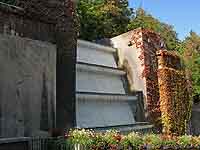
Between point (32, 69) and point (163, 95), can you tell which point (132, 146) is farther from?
point (163, 95)

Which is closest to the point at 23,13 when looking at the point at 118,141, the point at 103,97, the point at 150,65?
the point at 118,141

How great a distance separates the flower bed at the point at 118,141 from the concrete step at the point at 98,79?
5.13 metres

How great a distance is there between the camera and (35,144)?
862 cm

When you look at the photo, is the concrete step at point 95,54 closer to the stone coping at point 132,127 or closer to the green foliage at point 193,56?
the stone coping at point 132,127

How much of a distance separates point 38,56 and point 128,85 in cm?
975

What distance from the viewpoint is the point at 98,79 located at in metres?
16.8

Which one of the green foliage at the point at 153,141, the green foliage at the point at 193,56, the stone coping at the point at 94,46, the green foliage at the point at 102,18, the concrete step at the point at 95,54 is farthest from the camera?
the green foliage at the point at 193,56

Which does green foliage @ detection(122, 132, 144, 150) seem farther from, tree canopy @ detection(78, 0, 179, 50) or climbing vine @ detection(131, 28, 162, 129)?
tree canopy @ detection(78, 0, 179, 50)

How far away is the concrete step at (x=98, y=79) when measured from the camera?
15.7 metres

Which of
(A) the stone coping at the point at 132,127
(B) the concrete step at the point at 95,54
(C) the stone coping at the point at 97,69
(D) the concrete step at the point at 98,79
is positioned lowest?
(A) the stone coping at the point at 132,127

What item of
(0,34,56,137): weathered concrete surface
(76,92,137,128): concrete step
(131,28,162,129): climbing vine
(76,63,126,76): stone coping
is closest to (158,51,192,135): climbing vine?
(131,28,162,129): climbing vine

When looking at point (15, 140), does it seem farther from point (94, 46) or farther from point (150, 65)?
point (150, 65)

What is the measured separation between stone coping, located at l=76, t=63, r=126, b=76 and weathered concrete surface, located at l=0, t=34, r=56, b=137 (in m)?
5.99

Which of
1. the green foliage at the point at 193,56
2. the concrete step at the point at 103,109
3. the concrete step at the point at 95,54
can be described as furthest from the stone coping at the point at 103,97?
the green foliage at the point at 193,56
